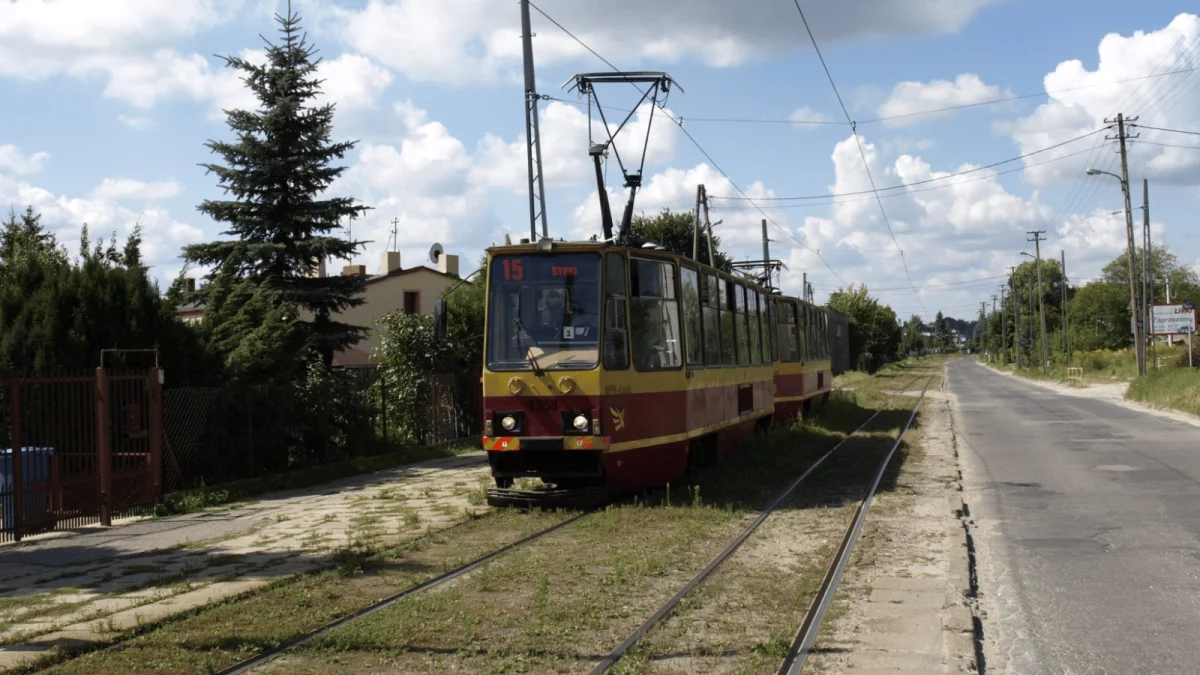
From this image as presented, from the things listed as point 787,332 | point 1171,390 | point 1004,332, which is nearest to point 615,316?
point 787,332

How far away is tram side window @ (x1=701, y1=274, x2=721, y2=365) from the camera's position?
15094mm

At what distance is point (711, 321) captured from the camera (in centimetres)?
1547

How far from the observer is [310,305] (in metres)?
23.0

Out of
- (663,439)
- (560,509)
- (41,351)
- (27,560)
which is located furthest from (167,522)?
(663,439)

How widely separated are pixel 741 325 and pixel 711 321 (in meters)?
2.49

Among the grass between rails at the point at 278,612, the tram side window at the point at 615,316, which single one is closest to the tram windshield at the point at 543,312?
the tram side window at the point at 615,316

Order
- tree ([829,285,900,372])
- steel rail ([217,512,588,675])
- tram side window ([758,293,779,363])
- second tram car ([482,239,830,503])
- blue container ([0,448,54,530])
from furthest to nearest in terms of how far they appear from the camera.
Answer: tree ([829,285,900,372])
tram side window ([758,293,779,363])
second tram car ([482,239,830,503])
blue container ([0,448,54,530])
steel rail ([217,512,588,675])

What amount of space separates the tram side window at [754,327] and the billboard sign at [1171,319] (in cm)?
3481

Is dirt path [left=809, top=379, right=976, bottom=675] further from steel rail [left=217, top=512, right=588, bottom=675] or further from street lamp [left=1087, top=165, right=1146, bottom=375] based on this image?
street lamp [left=1087, top=165, right=1146, bottom=375]

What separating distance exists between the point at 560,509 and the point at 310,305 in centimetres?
1245

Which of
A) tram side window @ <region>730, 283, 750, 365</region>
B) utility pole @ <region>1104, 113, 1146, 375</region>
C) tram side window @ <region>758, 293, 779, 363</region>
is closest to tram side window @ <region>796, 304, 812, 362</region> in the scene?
tram side window @ <region>758, 293, 779, 363</region>

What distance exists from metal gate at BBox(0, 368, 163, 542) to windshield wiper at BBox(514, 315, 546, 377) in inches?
185

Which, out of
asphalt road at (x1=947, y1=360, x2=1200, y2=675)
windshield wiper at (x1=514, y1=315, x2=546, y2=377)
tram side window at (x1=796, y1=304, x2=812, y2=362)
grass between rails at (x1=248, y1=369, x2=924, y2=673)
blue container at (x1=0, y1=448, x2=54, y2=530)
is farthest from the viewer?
tram side window at (x1=796, y1=304, x2=812, y2=362)

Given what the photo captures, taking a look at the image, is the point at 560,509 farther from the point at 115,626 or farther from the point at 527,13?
the point at 527,13
